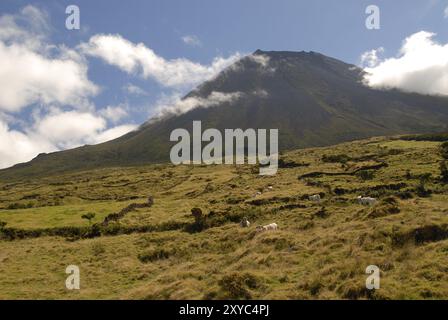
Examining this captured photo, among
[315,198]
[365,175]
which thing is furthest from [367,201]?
[365,175]

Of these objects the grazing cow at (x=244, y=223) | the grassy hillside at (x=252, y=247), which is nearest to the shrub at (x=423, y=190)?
the grassy hillside at (x=252, y=247)

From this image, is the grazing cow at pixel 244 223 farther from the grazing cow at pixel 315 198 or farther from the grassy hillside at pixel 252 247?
the grazing cow at pixel 315 198

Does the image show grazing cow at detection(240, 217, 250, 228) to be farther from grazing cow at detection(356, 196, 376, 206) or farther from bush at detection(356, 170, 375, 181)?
bush at detection(356, 170, 375, 181)

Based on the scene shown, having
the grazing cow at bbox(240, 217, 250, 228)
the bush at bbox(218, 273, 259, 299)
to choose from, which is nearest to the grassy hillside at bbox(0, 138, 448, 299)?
the bush at bbox(218, 273, 259, 299)

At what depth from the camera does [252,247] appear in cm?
2866

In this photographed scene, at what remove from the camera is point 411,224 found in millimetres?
25156

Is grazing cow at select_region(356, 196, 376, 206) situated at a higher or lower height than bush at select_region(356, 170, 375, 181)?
lower

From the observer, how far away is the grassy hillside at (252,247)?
784 inches

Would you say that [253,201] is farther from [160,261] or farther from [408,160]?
[408,160]

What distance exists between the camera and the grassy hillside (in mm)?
19906

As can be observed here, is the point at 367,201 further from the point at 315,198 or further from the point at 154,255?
the point at 154,255

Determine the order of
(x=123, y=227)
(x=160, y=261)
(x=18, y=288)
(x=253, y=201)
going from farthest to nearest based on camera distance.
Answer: (x=253, y=201) → (x=123, y=227) → (x=160, y=261) → (x=18, y=288)
